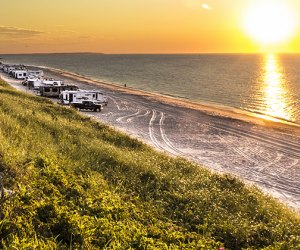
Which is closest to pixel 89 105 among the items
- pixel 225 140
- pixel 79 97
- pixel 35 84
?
pixel 79 97

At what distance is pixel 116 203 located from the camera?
1038 cm

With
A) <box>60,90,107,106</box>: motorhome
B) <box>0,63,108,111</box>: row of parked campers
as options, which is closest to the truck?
<box>0,63,108,111</box>: row of parked campers

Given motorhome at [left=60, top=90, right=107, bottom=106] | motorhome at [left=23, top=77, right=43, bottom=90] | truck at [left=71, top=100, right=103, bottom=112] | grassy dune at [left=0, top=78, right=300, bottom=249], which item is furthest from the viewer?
motorhome at [left=23, top=77, right=43, bottom=90]

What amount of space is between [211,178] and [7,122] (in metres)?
10.4

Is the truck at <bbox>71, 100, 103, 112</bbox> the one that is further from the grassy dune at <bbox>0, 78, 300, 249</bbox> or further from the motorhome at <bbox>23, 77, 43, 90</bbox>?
the grassy dune at <bbox>0, 78, 300, 249</bbox>

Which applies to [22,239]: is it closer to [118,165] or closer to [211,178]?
[118,165]

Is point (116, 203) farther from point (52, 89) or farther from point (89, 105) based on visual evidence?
point (52, 89)

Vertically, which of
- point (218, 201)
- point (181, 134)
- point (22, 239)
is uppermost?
point (22, 239)

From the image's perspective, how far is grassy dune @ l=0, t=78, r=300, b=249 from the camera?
772 centimetres

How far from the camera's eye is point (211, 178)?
15445 mm

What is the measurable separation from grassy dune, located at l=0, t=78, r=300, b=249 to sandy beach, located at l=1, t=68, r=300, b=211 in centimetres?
775

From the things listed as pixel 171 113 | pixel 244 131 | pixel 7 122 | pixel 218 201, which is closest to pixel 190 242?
pixel 218 201

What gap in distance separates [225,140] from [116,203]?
25.2 m

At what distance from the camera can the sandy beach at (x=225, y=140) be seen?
2335 centimetres
